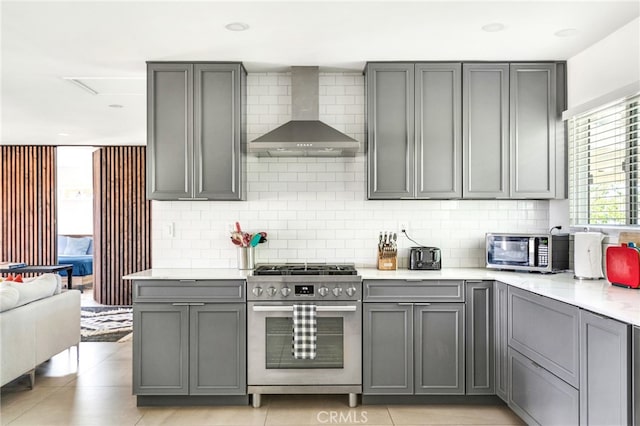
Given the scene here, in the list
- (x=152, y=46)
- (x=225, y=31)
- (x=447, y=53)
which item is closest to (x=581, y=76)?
(x=447, y=53)

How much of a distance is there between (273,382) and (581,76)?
127 inches

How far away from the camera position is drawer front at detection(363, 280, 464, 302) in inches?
139

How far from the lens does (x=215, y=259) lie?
4.16 metres

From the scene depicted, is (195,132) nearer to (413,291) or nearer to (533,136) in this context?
(413,291)

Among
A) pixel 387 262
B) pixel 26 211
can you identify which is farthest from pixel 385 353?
pixel 26 211

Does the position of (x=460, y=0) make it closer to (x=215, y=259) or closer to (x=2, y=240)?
(x=215, y=259)

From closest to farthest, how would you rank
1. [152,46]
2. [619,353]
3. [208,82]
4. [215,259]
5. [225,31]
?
[619,353], [225,31], [152,46], [208,82], [215,259]

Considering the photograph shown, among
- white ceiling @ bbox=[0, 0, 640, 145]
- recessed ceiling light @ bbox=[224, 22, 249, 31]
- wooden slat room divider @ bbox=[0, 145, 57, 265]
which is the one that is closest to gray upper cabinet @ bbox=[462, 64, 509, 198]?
white ceiling @ bbox=[0, 0, 640, 145]

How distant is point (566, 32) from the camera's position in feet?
10.6

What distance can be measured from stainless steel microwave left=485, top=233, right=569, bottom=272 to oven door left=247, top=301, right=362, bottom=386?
120 cm

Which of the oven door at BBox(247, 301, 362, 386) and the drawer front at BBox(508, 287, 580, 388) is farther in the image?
the oven door at BBox(247, 301, 362, 386)

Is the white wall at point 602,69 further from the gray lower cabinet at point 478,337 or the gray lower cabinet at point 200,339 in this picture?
the gray lower cabinet at point 200,339

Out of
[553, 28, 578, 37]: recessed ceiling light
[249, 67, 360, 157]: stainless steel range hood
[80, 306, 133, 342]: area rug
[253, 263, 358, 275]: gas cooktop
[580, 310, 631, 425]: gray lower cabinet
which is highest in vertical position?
[553, 28, 578, 37]: recessed ceiling light

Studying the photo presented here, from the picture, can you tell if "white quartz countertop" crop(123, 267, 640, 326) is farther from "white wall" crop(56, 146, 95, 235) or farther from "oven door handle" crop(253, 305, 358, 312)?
"white wall" crop(56, 146, 95, 235)
